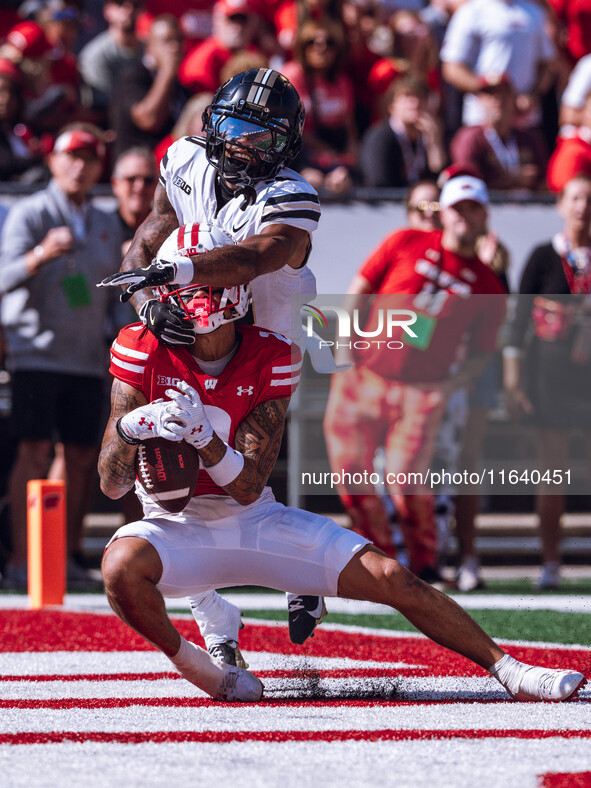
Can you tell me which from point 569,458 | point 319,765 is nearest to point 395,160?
point 569,458

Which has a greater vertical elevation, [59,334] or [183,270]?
[183,270]

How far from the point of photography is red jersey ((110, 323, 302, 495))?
384 centimetres

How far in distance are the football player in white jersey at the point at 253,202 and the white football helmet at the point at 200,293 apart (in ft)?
0.28

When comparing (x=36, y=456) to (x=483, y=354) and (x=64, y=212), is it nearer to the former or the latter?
(x=64, y=212)

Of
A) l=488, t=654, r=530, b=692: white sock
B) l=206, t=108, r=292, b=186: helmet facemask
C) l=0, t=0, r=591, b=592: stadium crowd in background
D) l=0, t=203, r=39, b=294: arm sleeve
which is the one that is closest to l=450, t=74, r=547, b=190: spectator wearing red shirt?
l=0, t=0, r=591, b=592: stadium crowd in background

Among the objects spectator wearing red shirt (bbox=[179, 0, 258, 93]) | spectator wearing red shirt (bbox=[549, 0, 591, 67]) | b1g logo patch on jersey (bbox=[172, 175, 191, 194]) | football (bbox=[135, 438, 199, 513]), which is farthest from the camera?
spectator wearing red shirt (bbox=[549, 0, 591, 67])

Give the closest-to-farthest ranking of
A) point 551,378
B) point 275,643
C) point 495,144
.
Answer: point 275,643
point 551,378
point 495,144

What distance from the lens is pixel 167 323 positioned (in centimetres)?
372

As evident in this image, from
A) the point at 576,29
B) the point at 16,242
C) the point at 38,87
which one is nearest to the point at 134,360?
the point at 16,242

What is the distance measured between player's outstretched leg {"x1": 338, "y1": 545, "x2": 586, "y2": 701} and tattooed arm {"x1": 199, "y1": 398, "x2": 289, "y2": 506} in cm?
34

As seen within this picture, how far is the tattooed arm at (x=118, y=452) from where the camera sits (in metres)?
3.73

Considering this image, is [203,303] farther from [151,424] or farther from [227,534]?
[227,534]

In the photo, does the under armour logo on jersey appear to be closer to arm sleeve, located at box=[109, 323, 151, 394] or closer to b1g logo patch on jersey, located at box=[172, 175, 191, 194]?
b1g logo patch on jersey, located at box=[172, 175, 191, 194]

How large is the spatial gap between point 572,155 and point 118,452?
5660mm
